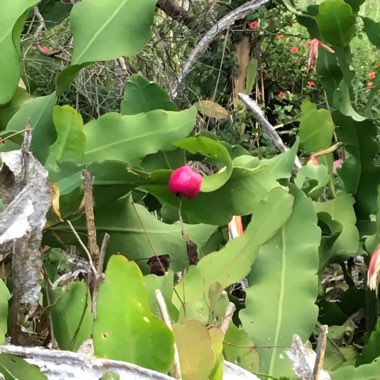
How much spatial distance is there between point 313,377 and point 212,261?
13 cm

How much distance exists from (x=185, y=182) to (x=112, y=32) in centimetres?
13

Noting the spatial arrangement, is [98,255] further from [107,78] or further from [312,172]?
[107,78]

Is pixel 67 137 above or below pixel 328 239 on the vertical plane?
above

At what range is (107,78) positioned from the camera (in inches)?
124

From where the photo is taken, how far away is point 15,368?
32 centimetres

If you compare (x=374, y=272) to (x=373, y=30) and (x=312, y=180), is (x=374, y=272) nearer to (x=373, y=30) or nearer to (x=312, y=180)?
(x=312, y=180)

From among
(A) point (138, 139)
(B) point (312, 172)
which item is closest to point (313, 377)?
(A) point (138, 139)

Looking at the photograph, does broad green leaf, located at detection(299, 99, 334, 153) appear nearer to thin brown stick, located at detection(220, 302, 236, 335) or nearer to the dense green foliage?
the dense green foliage

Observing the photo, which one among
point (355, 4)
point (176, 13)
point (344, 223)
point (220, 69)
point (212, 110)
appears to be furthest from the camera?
point (220, 69)

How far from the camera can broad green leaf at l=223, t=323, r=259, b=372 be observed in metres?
0.40

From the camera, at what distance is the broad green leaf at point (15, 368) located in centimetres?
32

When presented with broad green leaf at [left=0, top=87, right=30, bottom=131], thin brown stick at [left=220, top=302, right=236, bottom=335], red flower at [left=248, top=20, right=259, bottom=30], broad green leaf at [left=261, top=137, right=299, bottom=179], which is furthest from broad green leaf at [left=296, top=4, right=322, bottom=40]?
red flower at [left=248, top=20, right=259, bottom=30]

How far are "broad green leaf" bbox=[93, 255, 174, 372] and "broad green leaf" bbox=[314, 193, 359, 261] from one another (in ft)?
1.03

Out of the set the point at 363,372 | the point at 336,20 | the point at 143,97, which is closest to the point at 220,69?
the point at 336,20
